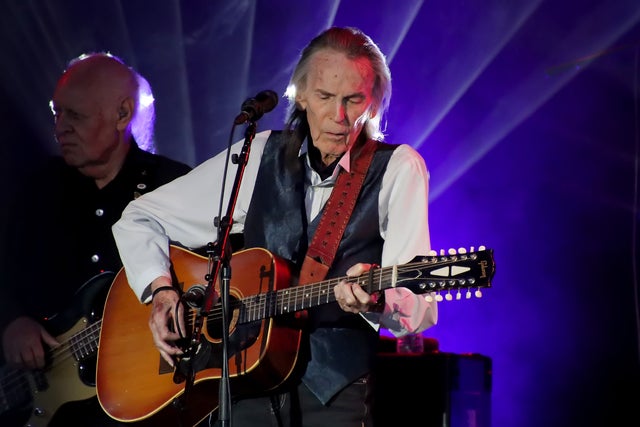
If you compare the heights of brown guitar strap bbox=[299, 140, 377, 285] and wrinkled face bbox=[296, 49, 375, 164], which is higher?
wrinkled face bbox=[296, 49, 375, 164]

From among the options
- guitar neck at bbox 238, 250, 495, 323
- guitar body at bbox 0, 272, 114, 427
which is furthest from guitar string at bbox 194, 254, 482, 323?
guitar body at bbox 0, 272, 114, 427

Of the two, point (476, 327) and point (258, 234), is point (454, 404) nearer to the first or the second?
point (476, 327)

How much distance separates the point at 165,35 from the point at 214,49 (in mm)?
348

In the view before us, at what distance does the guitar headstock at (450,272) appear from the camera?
261 centimetres

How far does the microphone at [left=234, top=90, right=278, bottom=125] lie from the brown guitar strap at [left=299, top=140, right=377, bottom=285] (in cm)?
44

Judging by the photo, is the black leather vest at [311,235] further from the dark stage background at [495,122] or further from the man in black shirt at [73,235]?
the dark stage background at [495,122]

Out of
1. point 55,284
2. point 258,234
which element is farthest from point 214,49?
point 258,234

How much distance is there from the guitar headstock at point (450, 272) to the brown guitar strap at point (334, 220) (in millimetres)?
440

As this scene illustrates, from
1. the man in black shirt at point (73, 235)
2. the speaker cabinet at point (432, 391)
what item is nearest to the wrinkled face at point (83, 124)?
the man in black shirt at point (73, 235)

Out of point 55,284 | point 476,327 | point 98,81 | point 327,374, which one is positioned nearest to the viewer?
point 327,374

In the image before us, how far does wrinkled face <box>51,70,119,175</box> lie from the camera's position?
181 inches

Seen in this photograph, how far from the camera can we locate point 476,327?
517cm

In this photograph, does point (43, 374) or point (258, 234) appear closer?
point (258, 234)

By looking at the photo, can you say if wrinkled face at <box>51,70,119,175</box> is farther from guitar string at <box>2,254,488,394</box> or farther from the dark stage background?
guitar string at <box>2,254,488,394</box>
